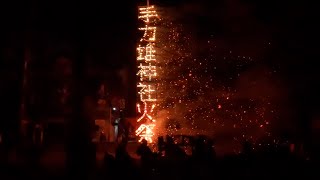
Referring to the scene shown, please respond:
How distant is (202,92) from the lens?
52.0 ft

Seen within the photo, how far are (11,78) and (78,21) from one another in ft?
36.0

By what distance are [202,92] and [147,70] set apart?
2103mm

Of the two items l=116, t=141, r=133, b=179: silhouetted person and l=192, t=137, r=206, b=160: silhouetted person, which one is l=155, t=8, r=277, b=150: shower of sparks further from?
l=116, t=141, r=133, b=179: silhouetted person

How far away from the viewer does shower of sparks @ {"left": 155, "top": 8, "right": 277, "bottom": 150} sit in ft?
47.7

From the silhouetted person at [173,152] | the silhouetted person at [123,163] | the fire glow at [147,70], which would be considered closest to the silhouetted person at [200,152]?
the silhouetted person at [173,152]

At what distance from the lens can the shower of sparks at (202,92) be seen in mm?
14547

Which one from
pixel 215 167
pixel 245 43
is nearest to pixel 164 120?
pixel 245 43

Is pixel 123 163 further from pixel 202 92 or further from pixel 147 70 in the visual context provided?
pixel 147 70

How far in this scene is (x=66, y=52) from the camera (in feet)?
71.8

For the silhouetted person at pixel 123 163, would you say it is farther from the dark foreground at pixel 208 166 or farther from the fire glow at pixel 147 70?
the fire glow at pixel 147 70

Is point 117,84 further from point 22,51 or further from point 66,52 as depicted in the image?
point 22,51

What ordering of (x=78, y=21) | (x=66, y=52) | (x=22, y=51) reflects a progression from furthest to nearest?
1. (x=66, y=52)
2. (x=22, y=51)
3. (x=78, y=21)

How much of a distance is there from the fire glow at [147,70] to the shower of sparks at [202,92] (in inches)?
12.8

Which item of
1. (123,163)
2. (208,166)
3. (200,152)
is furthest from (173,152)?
(123,163)
